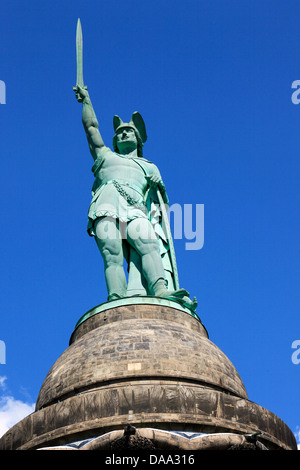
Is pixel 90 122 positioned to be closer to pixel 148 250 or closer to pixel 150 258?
pixel 148 250

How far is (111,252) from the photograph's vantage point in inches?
612

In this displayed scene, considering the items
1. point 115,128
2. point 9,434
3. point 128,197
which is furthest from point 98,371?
point 115,128

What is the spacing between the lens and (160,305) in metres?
13.9

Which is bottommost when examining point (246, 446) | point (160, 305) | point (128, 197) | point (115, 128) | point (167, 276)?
point (246, 446)

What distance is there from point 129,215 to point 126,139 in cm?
270

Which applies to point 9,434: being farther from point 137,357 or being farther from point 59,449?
point 137,357

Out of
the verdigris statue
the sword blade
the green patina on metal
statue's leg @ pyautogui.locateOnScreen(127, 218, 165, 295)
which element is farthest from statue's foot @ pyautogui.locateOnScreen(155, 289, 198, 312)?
the sword blade

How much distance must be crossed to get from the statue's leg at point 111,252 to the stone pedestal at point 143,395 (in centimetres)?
120

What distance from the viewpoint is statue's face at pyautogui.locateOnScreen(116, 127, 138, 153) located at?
17.9 m

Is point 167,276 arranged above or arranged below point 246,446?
above

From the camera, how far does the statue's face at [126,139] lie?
17906 millimetres

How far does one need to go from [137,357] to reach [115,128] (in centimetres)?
774

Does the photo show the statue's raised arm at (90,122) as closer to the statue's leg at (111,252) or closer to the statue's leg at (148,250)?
the statue's leg at (111,252)

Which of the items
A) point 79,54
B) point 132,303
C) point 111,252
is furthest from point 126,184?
point 79,54
